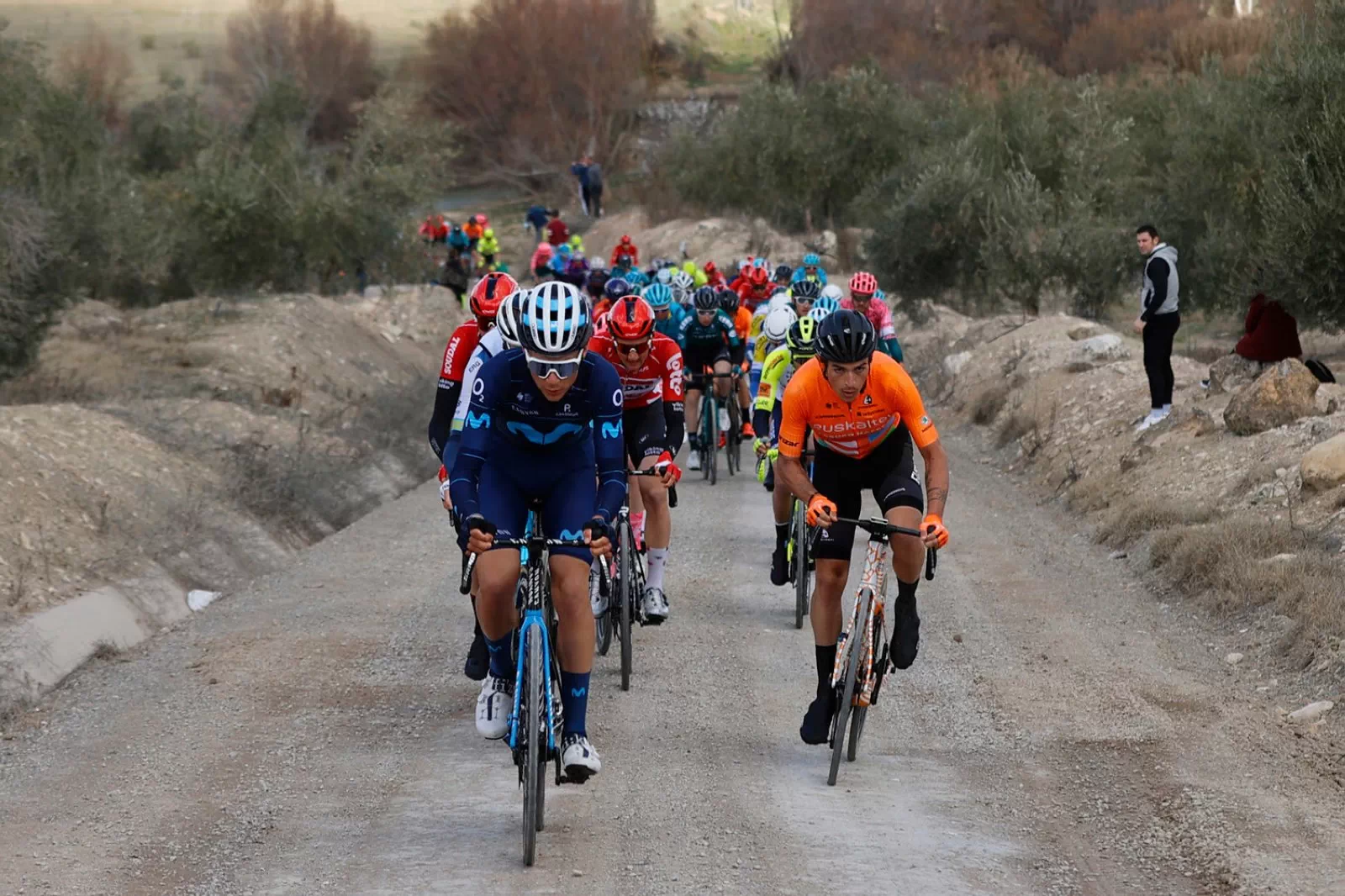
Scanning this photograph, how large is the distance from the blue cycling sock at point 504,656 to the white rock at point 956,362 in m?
20.7

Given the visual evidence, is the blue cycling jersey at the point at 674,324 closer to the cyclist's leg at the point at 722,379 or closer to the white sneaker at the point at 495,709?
the cyclist's leg at the point at 722,379

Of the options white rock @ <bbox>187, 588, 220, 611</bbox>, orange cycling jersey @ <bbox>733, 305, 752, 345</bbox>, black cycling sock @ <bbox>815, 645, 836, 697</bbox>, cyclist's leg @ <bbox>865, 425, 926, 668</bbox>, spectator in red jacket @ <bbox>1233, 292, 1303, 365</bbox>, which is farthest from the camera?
orange cycling jersey @ <bbox>733, 305, 752, 345</bbox>

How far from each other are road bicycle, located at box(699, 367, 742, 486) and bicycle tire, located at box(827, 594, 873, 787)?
10.3 m

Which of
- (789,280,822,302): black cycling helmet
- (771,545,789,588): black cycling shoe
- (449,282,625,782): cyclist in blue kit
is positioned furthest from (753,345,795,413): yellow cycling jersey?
(449,282,625,782): cyclist in blue kit

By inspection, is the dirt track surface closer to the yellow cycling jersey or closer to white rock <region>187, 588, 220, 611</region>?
white rock <region>187, 588, 220, 611</region>

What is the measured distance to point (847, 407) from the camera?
7953 mm

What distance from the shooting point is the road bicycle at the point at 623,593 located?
385 inches

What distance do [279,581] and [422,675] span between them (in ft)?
11.5

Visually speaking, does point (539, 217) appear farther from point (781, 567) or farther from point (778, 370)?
point (781, 567)

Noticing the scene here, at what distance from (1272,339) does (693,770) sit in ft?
38.6

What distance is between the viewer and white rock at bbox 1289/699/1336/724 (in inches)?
349

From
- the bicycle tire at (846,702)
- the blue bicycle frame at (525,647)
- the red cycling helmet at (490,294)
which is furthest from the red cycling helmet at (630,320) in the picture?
the blue bicycle frame at (525,647)

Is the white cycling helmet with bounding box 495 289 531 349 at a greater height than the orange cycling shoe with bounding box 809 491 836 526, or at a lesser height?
greater

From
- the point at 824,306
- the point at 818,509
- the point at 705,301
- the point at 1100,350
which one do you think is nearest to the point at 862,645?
the point at 818,509
